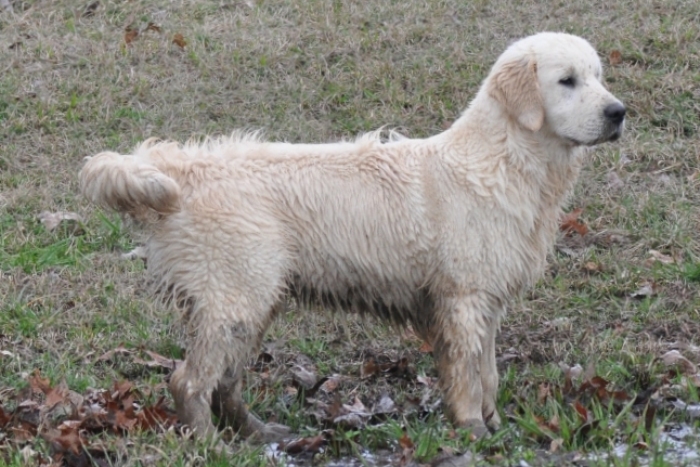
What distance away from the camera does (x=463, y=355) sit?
5586mm

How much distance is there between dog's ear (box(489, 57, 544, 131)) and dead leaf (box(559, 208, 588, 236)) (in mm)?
2570

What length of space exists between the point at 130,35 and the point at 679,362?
7.13 meters

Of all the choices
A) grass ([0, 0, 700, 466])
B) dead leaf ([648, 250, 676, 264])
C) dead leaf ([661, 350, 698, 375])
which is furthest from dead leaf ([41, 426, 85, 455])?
dead leaf ([648, 250, 676, 264])

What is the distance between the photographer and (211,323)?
529 cm

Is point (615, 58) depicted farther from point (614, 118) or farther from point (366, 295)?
point (366, 295)

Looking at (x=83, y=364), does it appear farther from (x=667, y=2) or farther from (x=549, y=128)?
(x=667, y=2)

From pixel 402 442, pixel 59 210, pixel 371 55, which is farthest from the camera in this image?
pixel 371 55

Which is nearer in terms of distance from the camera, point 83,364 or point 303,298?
point 303,298

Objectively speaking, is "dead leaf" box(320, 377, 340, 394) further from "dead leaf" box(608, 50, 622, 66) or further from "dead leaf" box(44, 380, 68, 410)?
"dead leaf" box(608, 50, 622, 66)

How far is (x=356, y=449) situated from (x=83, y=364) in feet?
6.62

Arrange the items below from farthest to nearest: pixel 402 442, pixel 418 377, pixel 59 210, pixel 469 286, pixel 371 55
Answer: pixel 371 55 < pixel 59 210 < pixel 418 377 < pixel 469 286 < pixel 402 442

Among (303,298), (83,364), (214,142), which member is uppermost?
(214,142)

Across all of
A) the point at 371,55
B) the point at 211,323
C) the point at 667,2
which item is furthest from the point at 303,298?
the point at 667,2

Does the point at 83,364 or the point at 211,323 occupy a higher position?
the point at 211,323
